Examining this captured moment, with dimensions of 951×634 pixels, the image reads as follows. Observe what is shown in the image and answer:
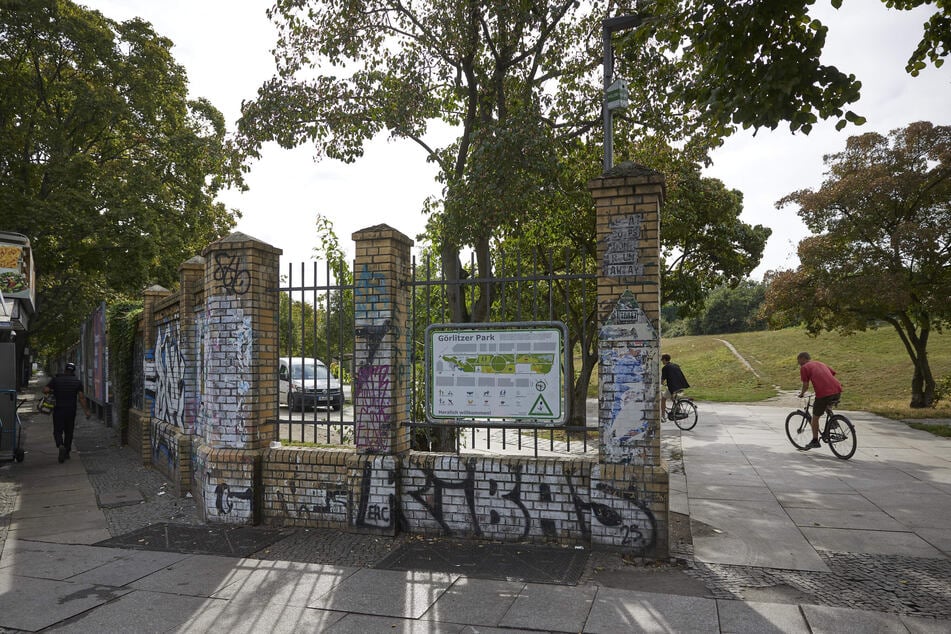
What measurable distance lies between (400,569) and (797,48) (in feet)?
20.3

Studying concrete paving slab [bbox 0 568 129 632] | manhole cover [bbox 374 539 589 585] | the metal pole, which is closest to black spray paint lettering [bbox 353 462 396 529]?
manhole cover [bbox 374 539 589 585]

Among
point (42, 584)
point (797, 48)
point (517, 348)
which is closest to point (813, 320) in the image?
point (797, 48)

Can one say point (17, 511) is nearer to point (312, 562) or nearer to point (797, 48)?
point (312, 562)

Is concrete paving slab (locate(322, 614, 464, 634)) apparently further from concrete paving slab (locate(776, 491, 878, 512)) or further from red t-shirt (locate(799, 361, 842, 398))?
red t-shirt (locate(799, 361, 842, 398))

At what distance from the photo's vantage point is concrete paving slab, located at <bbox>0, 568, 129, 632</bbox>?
421 cm

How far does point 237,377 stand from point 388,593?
3.09m

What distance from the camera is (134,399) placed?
40.8 ft

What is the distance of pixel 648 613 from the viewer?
4.07 meters

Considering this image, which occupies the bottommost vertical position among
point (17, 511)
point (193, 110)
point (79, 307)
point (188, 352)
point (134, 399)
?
point (17, 511)

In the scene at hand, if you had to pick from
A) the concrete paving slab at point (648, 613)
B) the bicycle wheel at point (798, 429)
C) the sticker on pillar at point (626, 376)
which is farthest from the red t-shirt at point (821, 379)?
the concrete paving slab at point (648, 613)

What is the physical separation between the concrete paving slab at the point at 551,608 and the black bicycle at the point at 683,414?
11.3m

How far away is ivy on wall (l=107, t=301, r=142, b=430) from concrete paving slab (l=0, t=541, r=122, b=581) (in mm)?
6598

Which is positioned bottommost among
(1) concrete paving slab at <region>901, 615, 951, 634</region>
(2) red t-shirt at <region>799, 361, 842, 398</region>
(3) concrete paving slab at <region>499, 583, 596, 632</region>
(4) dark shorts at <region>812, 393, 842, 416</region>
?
(3) concrete paving slab at <region>499, 583, 596, 632</region>

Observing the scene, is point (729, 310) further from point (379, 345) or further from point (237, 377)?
point (237, 377)
